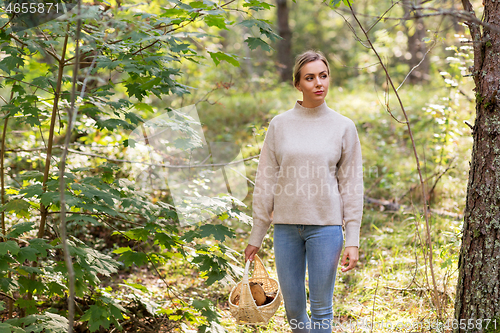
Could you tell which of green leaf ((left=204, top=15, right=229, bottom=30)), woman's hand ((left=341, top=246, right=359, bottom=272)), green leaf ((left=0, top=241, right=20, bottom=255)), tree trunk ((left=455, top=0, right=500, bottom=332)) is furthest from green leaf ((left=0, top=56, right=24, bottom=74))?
tree trunk ((left=455, top=0, right=500, bottom=332))

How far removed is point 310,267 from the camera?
2.21 m

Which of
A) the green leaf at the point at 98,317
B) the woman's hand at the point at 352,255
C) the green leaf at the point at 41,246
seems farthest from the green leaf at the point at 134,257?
the woman's hand at the point at 352,255

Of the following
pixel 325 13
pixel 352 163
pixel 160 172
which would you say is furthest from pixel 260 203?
pixel 325 13

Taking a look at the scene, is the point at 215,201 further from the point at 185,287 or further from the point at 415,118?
the point at 415,118

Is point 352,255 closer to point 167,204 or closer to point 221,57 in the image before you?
point 167,204

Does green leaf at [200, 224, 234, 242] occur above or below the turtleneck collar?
below

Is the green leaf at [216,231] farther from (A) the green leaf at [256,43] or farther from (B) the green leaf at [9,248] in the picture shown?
(A) the green leaf at [256,43]

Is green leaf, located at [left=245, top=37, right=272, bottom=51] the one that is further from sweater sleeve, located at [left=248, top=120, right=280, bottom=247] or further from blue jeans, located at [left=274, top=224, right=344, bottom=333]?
blue jeans, located at [left=274, top=224, right=344, bottom=333]

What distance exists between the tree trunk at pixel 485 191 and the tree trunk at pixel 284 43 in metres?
8.89

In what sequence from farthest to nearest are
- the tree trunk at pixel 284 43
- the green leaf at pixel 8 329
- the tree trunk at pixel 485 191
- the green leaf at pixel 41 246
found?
the tree trunk at pixel 284 43 → the green leaf at pixel 41 246 → the tree trunk at pixel 485 191 → the green leaf at pixel 8 329

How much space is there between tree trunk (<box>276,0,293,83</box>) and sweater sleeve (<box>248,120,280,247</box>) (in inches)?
350

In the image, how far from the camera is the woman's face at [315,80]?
7.23 ft

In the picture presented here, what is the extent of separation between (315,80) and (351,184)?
2.11ft

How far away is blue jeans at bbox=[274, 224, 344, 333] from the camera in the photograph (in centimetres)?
216
